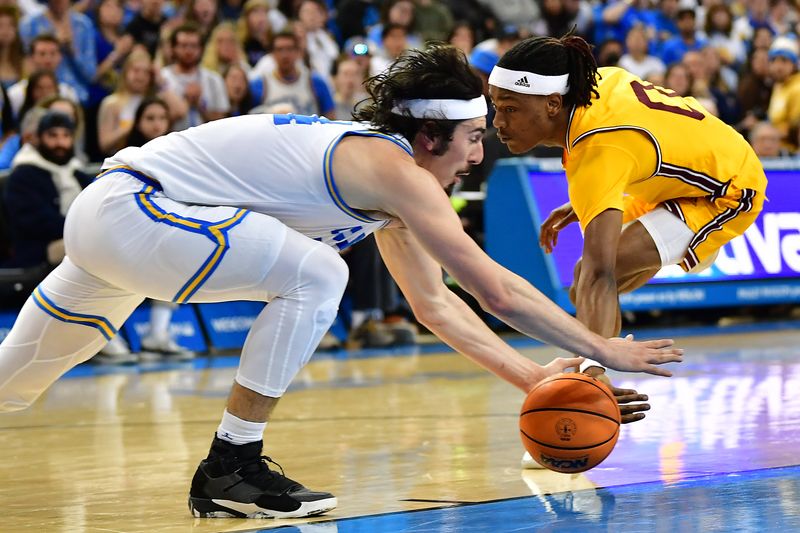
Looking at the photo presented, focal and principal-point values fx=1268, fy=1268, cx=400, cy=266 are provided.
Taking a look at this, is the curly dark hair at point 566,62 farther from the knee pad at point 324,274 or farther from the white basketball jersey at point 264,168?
the knee pad at point 324,274

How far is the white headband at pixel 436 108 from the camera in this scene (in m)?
4.39

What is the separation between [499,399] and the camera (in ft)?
24.0

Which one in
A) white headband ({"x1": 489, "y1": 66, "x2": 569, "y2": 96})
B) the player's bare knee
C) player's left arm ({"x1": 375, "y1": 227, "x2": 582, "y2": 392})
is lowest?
player's left arm ({"x1": 375, "y1": 227, "x2": 582, "y2": 392})

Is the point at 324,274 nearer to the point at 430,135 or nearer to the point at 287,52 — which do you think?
the point at 430,135

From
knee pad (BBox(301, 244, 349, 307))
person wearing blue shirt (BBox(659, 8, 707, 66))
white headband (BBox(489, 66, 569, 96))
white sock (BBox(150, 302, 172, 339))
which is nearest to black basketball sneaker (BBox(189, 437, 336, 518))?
knee pad (BBox(301, 244, 349, 307))

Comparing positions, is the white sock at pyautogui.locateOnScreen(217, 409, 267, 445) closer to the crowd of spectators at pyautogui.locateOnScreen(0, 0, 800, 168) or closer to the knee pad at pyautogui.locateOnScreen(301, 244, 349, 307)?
the knee pad at pyautogui.locateOnScreen(301, 244, 349, 307)

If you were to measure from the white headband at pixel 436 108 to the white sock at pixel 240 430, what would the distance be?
1.19 meters

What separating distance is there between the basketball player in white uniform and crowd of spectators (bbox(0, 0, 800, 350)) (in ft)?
11.5

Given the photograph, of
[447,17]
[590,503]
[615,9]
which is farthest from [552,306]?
[615,9]

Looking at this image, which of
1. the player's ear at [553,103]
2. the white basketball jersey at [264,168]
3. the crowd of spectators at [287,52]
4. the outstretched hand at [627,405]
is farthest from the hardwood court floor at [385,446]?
the crowd of spectators at [287,52]

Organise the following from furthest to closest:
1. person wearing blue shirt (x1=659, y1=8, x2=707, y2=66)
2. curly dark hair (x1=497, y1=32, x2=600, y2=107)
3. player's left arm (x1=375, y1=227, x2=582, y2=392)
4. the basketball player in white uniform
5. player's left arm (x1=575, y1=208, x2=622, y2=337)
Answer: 1. person wearing blue shirt (x1=659, y1=8, x2=707, y2=66)
2. curly dark hair (x1=497, y1=32, x2=600, y2=107)
3. player's left arm (x1=575, y1=208, x2=622, y2=337)
4. player's left arm (x1=375, y1=227, x2=582, y2=392)
5. the basketball player in white uniform

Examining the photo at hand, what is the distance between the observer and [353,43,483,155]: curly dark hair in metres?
4.39

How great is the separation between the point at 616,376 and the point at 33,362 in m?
4.60

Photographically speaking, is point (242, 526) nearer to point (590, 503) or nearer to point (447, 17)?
point (590, 503)
